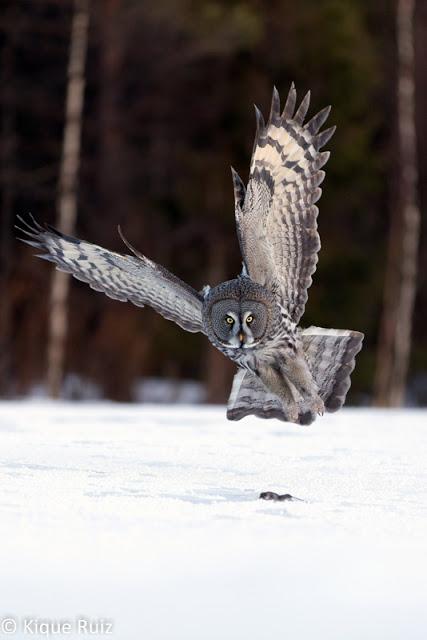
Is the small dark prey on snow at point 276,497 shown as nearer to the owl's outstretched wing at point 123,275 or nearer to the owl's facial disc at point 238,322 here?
the owl's facial disc at point 238,322

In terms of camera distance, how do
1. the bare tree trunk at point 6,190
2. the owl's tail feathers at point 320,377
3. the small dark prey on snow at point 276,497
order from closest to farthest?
the small dark prey on snow at point 276,497 → the owl's tail feathers at point 320,377 → the bare tree trunk at point 6,190

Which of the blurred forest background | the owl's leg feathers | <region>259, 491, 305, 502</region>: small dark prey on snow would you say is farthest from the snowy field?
the blurred forest background

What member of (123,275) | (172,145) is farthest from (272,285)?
(172,145)

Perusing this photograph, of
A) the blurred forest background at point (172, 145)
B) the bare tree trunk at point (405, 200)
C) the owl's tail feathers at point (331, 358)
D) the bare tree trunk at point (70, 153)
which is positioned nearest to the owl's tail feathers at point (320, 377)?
the owl's tail feathers at point (331, 358)

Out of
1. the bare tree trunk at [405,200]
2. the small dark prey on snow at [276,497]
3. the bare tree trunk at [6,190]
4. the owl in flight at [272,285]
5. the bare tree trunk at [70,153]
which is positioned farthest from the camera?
the bare tree trunk at [6,190]

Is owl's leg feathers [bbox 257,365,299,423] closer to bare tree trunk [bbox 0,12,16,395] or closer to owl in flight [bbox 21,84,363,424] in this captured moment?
owl in flight [bbox 21,84,363,424]

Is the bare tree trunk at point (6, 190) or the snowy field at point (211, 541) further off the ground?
the bare tree trunk at point (6, 190)

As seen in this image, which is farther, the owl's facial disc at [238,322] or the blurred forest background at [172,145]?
→ the blurred forest background at [172,145]

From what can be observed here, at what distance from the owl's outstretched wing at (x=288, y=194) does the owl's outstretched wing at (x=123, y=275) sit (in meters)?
0.39

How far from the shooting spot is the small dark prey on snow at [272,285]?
5246mm

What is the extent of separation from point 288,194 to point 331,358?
2.74 ft

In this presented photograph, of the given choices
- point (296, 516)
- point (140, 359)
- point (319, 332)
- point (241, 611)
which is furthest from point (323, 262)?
point (241, 611)

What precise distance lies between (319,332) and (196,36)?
9.89m

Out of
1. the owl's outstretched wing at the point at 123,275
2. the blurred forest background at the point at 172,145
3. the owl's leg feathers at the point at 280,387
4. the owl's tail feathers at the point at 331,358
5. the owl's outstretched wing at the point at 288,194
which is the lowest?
the owl's leg feathers at the point at 280,387
